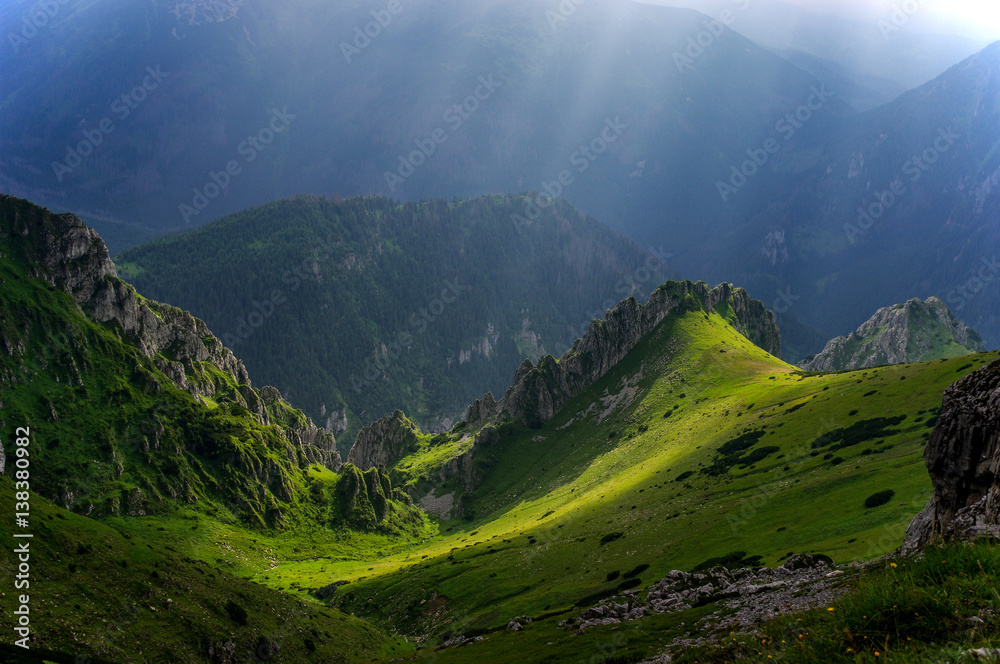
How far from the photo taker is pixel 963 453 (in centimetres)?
2641

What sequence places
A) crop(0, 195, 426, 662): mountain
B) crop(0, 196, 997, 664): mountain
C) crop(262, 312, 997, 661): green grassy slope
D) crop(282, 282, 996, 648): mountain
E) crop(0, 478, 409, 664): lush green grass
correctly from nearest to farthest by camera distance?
crop(0, 478, 409, 664): lush green grass
crop(0, 196, 997, 664): mountain
crop(0, 195, 426, 662): mountain
crop(282, 282, 996, 648): mountain
crop(262, 312, 997, 661): green grassy slope

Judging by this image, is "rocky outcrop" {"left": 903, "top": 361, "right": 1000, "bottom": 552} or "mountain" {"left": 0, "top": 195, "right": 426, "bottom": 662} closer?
"rocky outcrop" {"left": 903, "top": 361, "right": 1000, "bottom": 552}

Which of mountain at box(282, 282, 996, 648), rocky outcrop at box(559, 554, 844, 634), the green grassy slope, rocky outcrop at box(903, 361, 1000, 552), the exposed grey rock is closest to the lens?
rocky outcrop at box(903, 361, 1000, 552)

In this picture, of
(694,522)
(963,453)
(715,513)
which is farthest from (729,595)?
(715,513)

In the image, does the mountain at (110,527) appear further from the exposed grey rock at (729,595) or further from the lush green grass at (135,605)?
the exposed grey rock at (729,595)

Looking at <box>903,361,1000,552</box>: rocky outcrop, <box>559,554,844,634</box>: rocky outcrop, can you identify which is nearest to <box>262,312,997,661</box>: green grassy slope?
<box>559,554,844,634</box>: rocky outcrop

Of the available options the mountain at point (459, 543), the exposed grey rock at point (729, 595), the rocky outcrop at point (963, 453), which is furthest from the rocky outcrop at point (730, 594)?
the rocky outcrop at point (963, 453)

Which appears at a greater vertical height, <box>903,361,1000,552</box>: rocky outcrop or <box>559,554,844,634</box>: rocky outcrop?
<box>903,361,1000,552</box>: rocky outcrop

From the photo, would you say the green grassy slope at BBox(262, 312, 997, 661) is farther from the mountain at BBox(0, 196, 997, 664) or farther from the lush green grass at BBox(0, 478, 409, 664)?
the lush green grass at BBox(0, 478, 409, 664)

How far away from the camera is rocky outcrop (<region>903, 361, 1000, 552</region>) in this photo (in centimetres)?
2452

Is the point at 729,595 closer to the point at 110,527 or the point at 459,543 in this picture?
the point at 110,527

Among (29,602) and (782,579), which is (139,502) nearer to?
(29,602)

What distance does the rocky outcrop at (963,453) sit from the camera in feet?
80.4

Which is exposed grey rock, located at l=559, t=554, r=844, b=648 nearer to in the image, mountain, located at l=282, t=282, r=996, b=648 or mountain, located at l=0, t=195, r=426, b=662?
mountain, located at l=282, t=282, r=996, b=648
